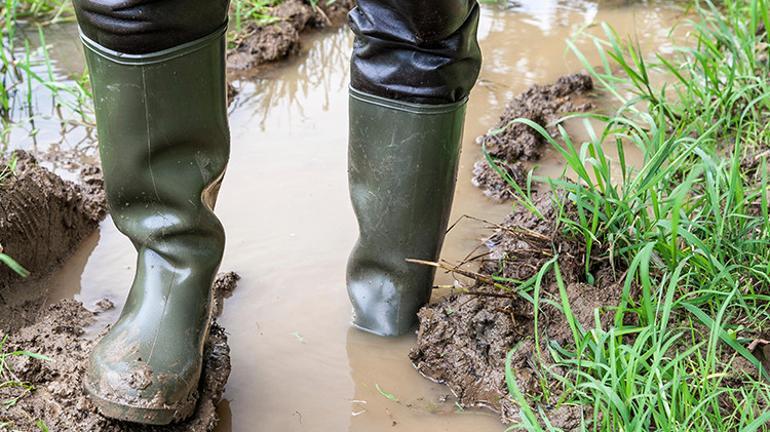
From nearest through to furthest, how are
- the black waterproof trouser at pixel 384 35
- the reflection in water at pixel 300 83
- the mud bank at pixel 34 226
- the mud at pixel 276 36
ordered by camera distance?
the black waterproof trouser at pixel 384 35
the mud bank at pixel 34 226
the reflection in water at pixel 300 83
the mud at pixel 276 36

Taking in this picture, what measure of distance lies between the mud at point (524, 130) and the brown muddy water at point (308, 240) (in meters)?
0.05

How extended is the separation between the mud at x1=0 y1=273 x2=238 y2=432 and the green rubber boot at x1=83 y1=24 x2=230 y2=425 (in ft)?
0.12

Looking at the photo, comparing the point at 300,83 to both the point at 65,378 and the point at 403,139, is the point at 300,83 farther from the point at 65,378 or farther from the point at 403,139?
the point at 65,378

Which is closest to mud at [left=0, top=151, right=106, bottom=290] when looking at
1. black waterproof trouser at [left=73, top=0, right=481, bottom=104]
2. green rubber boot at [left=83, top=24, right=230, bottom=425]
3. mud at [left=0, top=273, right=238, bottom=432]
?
mud at [left=0, top=273, right=238, bottom=432]

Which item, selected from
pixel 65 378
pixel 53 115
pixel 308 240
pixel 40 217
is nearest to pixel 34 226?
pixel 40 217

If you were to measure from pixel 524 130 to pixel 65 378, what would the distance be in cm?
151

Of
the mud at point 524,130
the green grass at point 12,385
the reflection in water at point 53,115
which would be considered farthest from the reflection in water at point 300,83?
A: the green grass at point 12,385

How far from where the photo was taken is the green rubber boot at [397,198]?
1721mm

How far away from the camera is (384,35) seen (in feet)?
5.40

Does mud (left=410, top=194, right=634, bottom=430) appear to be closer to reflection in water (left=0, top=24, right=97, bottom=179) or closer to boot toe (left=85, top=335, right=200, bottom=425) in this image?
boot toe (left=85, top=335, right=200, bottom=425)

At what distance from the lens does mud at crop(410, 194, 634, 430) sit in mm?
1762

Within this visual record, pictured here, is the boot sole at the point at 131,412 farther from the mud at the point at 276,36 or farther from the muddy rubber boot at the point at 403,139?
the mud at the point at 276,36

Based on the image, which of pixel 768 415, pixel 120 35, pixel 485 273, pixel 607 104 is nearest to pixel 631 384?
pixel 768 415

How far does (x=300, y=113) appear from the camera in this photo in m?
2.83
